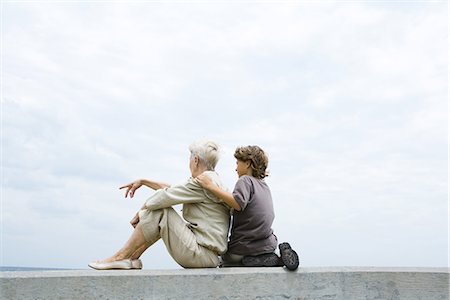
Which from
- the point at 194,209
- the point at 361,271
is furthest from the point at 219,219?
the point at 361,271

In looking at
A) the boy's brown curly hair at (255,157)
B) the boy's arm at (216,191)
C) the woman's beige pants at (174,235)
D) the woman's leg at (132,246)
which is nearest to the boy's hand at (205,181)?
the boy's arm at (216,191)

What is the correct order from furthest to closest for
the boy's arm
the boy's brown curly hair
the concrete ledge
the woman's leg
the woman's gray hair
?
the boy's brown curly hair < the woman's gray hair < the woman's leg < the boy's arm < the concrete ledge

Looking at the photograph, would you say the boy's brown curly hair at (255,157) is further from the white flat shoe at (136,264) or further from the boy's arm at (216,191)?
the white flat shoe at (136,264)

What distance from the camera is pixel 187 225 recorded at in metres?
4.75

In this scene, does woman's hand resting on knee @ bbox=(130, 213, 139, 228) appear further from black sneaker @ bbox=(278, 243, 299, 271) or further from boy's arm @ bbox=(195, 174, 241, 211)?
black sneaker @ bbox=(278, 243, 299, 271)

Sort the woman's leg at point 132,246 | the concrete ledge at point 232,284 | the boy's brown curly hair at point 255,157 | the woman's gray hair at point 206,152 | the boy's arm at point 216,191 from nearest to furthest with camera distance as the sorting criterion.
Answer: the concrete ledge at point 232,284 < the boy's arm at point 216,191 < the woman's leg at point 132,246 < the woman's gray hair at point 206,152 < the boy's brown curly hair at point 255,157

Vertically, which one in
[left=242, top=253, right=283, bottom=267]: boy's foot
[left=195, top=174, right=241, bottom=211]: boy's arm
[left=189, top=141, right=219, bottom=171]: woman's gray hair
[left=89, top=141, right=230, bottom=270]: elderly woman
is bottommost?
[left=242, top=253, right=283, bottom=267]: boy's foot

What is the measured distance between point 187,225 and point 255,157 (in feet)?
2.80

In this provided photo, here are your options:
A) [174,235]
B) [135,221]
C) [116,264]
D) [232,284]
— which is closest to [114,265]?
[116,264]

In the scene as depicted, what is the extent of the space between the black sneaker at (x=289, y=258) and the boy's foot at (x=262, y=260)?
16cm

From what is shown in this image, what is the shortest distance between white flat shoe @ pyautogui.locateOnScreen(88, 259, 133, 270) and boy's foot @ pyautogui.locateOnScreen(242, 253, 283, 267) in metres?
0.99

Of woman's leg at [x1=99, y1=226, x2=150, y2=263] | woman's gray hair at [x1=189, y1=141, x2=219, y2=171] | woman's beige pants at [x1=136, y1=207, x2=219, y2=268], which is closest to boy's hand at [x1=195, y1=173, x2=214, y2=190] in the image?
woman's gray hair at [x1=189, y1=141, x2=219, y2=171]

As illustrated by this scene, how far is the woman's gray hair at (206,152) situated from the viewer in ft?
15.8

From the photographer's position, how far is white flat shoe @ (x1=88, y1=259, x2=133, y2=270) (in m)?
4.59
